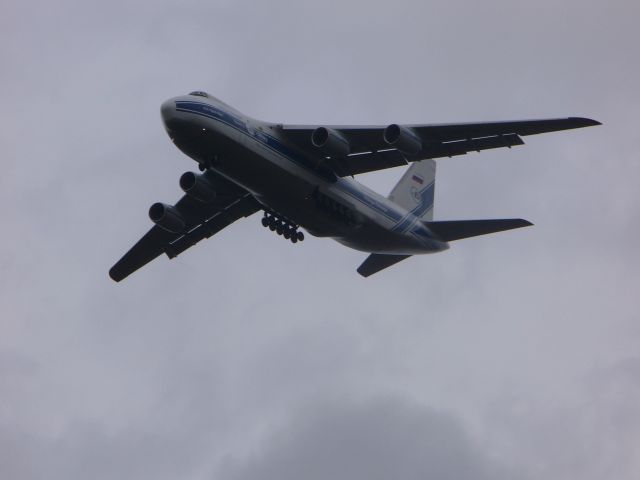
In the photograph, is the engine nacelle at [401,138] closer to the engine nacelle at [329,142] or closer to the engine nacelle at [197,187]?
the engine nacelle at [329,142]

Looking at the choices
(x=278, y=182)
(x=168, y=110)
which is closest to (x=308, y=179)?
(x=278, y=182)

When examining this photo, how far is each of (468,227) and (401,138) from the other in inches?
197

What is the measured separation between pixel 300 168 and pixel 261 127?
1594 mm

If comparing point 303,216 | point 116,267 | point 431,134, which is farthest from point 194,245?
point 431,134

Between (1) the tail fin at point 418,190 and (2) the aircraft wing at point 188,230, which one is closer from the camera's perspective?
(2) the aircraft wing at point 188,230

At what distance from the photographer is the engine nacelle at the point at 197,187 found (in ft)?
116

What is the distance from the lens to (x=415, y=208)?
39.8 metres

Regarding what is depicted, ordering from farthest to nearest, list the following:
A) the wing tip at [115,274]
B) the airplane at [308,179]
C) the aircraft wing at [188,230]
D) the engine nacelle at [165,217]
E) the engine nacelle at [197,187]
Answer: the wing tip at [115,274] → the aircraft wing at [188,230] → the engine nacelle at [165,217] → the engine nacelle at [197,187] → the airplane at [308,179]

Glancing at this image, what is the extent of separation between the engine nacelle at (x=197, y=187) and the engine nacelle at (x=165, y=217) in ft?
4.58

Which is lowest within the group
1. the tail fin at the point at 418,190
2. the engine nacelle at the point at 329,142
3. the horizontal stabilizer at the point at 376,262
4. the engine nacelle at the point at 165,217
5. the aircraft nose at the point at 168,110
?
the engine nacelle at the point at 165,217

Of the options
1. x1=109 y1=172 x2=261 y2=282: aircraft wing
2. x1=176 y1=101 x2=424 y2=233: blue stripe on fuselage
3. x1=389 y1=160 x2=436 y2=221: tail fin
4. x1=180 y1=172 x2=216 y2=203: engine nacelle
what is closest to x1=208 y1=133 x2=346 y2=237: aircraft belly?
x1=176 y1=101 x2=424 y2=233: blue stripe on fuselage

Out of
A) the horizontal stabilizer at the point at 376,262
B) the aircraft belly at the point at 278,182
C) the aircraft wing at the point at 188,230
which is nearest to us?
the aircraft belly at the point at 278,182

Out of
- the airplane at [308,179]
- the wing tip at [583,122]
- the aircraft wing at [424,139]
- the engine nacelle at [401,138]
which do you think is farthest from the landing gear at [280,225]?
the wing tip at [583,122]

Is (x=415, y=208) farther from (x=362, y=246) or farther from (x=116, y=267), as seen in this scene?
(x=116, y=267)
